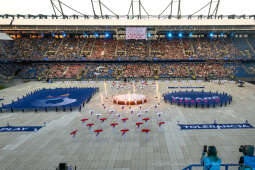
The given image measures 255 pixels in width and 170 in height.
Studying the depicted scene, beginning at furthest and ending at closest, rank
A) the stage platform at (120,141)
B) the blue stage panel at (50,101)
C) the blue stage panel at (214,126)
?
the blue stage panel at (50,101), the blue stage panel at (214,126), the stage platform at (120,141)

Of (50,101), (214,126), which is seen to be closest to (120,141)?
(214,126)

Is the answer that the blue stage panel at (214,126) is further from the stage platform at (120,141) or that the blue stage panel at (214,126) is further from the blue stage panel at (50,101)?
the blue stage panel at (50,101)

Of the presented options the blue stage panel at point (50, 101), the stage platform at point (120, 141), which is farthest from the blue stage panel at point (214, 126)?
the blue stage panel at point (50, 101)

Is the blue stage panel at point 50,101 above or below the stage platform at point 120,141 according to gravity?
above

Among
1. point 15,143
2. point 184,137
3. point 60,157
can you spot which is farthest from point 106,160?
point 15,143

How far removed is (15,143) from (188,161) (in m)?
15.9

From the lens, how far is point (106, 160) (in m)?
13.5

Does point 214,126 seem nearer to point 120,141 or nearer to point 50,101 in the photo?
point 120,141

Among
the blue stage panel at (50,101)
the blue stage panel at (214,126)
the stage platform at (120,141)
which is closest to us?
the stage platform at (120,141)

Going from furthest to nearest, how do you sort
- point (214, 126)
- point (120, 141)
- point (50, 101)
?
point (50, 101) → point (214, 126) → point (120, 141)

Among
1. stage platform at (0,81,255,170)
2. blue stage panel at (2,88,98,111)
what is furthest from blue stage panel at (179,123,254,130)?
blue stage panel at (2,88,98,111)

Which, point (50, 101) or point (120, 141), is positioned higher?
point (50, 101)

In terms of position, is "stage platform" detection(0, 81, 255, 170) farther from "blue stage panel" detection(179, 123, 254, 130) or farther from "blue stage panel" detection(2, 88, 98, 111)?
"blue stage panel" detection(2, 88, 98, 111)

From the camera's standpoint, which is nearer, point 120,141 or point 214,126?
point 120,141
